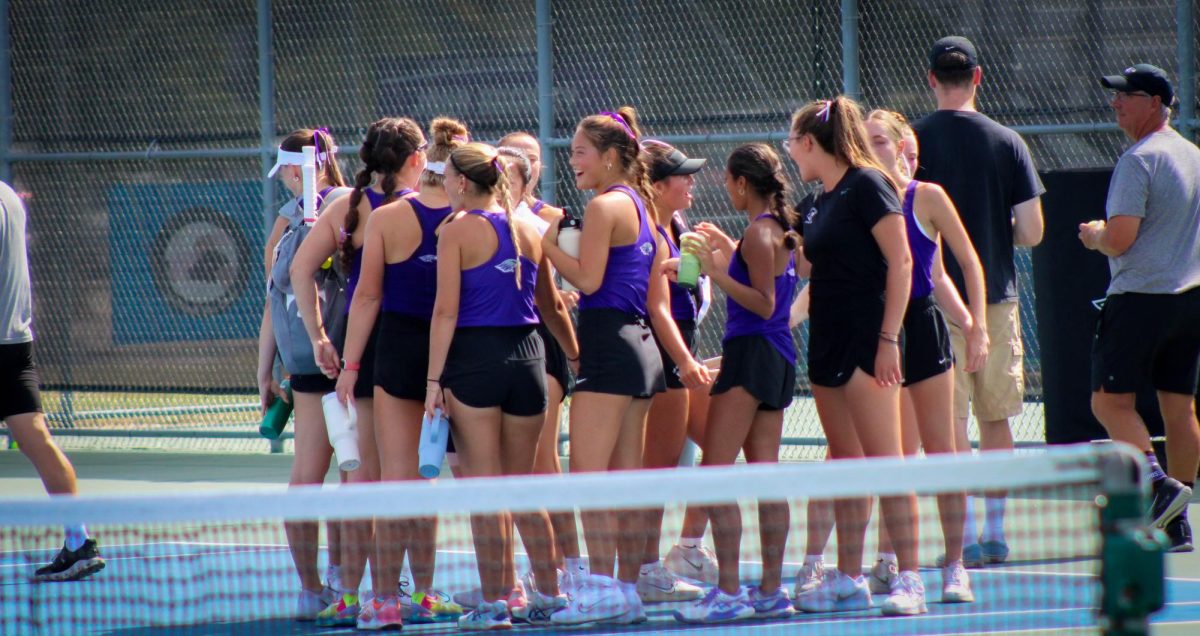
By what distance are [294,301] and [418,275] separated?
0.72 meters

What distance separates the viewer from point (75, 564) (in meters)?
6.69

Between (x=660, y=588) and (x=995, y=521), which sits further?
(x=995, y=521)

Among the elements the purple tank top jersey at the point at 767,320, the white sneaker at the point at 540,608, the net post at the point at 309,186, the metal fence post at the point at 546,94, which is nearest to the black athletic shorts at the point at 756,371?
the purple tank top jersey at the point at 767,320

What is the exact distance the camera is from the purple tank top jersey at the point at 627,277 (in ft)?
17.6

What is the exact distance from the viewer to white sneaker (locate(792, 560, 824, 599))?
5.55m

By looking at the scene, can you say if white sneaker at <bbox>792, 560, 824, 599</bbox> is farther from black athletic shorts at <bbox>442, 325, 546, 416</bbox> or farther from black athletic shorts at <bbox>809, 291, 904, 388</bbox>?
black athletic shorts at <bbox>442, 325, 546, 416</bbox>

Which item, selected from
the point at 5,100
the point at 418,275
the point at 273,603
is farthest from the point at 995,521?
the point at 5,100

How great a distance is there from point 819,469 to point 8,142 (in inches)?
386

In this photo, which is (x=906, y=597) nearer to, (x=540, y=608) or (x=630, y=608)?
(x=630, y=608)

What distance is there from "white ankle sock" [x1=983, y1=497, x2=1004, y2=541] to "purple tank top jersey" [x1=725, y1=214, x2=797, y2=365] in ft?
4.06

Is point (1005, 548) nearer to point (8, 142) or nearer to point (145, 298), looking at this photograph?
point (145, 298)

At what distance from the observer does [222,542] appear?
776 cm

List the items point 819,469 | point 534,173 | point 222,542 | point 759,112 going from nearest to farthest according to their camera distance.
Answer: point 819,469
point 534,173
point 222,542
point 759,112

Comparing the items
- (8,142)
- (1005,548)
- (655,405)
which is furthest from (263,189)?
(1005,548)
